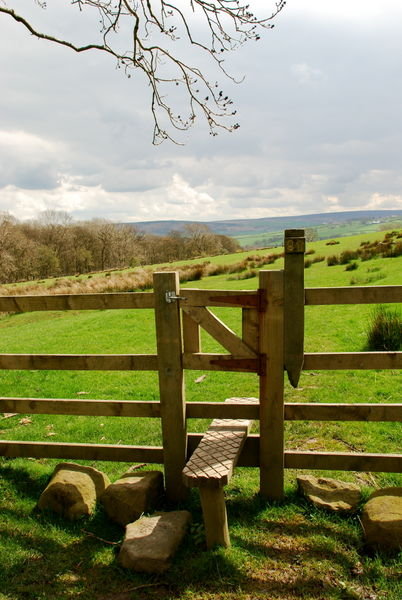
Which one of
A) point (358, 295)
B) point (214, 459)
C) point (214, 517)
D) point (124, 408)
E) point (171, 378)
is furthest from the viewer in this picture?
point (124, 408)

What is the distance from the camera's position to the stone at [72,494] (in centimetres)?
396

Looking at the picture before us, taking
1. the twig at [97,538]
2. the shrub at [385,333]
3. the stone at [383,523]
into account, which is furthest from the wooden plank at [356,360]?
the shrub at [385,333]

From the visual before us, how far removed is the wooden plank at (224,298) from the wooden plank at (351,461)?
1.52m

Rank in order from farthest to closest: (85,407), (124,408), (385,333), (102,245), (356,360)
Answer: (102,245) < (385,333) < (85,407) < (124,408) < (356,360)

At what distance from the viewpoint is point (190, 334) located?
4094 millimetres

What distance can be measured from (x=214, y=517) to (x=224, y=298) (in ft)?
5.83

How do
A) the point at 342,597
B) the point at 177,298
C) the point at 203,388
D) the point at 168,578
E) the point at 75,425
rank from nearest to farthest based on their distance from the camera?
1. the point at 342,597
2. the point at 168,578
3. the point at 177,298
4. the point at 75,425
5. the point at 203,388

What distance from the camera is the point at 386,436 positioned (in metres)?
Result: 5.49

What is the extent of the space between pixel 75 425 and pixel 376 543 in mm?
4653

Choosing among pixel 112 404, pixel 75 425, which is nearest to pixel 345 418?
pixel 112 404

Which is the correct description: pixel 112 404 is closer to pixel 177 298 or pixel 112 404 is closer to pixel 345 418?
pixel 177 298

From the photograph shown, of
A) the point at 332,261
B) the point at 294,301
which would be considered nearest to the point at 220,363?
the point at 294,301

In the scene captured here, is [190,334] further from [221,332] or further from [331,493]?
[331,493]

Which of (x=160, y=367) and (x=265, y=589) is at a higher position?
(x=160, y=367)
